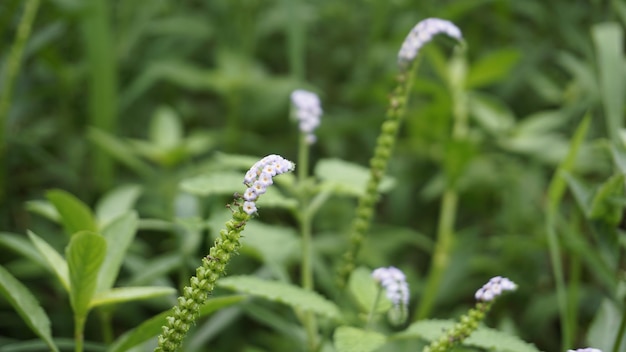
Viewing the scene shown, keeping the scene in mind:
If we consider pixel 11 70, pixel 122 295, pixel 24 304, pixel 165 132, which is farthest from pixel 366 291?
pixel 11 70

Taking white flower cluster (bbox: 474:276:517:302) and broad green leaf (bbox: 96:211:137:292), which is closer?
white flower cluster (bbox: 474:276:517:302)

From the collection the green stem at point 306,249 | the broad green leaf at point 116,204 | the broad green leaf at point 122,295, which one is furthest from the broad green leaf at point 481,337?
the broad green leaf at point 116,204

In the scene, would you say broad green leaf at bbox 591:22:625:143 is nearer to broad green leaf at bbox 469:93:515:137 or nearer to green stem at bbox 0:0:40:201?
broad green leaf at bbox 469:93:515:137

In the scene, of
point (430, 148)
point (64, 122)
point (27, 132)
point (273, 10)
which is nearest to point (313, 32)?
point (273, 10)

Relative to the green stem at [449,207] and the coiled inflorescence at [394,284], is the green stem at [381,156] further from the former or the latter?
the green stem at [449,207]

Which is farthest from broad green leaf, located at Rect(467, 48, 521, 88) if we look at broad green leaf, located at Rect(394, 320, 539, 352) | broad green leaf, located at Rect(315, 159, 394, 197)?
broad green leaf, located at Rect(394, 320, 539, 352)
